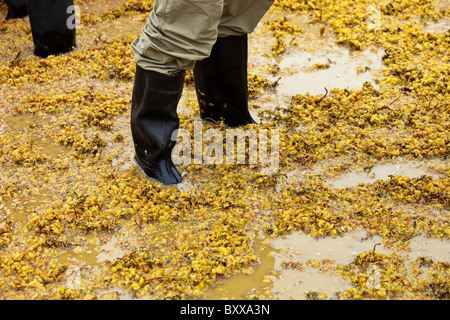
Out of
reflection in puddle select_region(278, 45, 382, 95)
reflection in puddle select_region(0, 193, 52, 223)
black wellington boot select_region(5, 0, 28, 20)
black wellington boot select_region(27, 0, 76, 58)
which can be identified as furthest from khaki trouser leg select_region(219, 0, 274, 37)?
black wellington boot select_region(5, 0, 28, 20)

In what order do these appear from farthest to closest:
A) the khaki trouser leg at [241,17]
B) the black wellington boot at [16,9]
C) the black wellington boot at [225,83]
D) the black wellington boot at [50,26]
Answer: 1. the black wellington boot at [16,9]
2. the black wellington boot at [50,26]
3. the black wellington boot at [225,83]
4. the khaki trouser leg at [241,17]

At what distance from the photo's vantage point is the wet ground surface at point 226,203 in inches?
87.4

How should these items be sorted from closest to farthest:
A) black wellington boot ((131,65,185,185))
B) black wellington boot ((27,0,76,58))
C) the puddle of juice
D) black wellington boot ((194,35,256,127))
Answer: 1. the puddle of juice
2. black wellington boot ((131,65,185,185))
3. black wellington boot ((194,35,256,127))
4. black wellington boot ((27,0,76,58))

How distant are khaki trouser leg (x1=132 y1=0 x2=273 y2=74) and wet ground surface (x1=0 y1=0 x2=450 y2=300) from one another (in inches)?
25.3

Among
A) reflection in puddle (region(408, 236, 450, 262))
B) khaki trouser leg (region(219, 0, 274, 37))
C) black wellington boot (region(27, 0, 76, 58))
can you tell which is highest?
khaki trouser leg (region(219, 0, 274, 37))

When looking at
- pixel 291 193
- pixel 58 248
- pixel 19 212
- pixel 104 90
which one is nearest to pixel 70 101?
pixel 104 90

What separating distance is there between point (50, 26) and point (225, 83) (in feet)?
5.18

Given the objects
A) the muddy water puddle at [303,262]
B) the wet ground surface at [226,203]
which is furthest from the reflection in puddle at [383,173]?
the muddy water puddle at [303,262]

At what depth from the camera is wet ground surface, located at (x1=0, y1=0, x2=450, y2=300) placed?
2221 mm

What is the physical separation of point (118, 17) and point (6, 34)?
883 millimetres

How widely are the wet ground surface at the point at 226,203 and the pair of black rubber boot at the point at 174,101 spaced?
0.11m

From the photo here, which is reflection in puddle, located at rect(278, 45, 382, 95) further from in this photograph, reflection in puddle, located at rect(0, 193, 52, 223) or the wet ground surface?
reflection in puddle, located at rect(0, 193, 52, 223)

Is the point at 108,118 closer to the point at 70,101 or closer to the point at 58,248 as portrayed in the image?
the point at 70,101

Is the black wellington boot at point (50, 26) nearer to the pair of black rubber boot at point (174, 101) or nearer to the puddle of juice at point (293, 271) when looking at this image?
the pair of black rubber boot at point (174, 101)
